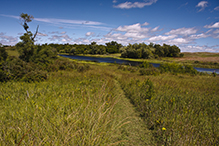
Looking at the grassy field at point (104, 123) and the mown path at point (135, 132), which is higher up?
the grassy field at point (104, 123)

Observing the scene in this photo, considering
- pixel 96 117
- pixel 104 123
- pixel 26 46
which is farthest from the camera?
pixel 26 46

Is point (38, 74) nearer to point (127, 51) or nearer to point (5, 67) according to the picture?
point (5, 67)

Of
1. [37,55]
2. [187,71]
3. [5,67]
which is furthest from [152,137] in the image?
[187,71]

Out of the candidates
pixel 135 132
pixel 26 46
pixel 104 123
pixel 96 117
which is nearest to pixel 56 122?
pixel 96 117

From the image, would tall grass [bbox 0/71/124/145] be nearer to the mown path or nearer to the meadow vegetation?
the meadow vegetation

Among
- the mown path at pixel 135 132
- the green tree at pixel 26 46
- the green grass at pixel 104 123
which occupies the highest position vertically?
the green tree at pixel 26 46

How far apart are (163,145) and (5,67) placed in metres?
12.3

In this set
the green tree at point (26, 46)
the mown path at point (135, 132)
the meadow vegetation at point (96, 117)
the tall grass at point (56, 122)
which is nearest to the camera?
the tall grass at point (56, 122)

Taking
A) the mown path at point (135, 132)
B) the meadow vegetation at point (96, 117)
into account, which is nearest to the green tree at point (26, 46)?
the meadow vegetation at point (96, 117)

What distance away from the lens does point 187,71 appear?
2347cm

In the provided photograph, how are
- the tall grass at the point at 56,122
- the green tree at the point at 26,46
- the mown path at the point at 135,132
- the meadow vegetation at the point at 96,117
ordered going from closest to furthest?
the tall grass at the point at 56,122
the meadow vegetation at the point at 96,117
the mown path at the point at 135,132
the green tree at the point at 26,46

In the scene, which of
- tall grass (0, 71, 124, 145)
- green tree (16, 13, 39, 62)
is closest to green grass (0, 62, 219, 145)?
tall grass (0, 71, 124, 145)

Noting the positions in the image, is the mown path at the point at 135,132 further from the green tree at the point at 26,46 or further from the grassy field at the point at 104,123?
the green tree at the point at 26,46

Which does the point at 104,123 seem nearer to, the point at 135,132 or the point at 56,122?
the point at 56,122
